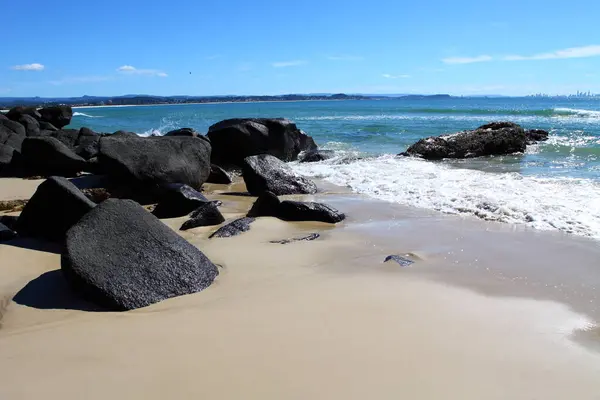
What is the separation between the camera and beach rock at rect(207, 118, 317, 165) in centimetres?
1438

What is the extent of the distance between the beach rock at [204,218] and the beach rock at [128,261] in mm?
1962

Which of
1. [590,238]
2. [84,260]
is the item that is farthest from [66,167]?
[590,238]

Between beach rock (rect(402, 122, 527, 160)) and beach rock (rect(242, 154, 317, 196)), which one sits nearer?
beach rock (rect(242, 154, 317, 196))

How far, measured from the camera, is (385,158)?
15602mm

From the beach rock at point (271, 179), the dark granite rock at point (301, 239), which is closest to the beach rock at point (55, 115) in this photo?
the beach rock at point (271, 179)

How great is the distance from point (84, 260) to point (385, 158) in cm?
1246

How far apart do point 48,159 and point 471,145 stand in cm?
1177

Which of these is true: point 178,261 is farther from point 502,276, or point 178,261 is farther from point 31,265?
point 502,276

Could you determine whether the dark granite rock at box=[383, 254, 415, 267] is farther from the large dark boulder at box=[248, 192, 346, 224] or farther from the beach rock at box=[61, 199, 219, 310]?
the large dark boulder at box=[248, 192, 346, 224]

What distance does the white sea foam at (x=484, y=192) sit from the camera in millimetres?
6852

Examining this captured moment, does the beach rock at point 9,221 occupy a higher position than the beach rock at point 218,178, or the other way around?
the beach rock at point 9,221

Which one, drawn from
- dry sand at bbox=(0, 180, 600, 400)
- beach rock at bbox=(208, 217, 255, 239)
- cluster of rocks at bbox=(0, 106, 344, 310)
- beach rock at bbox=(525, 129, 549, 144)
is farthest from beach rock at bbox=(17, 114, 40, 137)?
beach rock at bbox=(525, 129, 549, 144)

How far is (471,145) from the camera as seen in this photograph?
52.3ft

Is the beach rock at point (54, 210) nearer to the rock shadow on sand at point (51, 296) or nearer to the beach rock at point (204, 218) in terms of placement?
the rock shadow on sand at point (51, 296)
